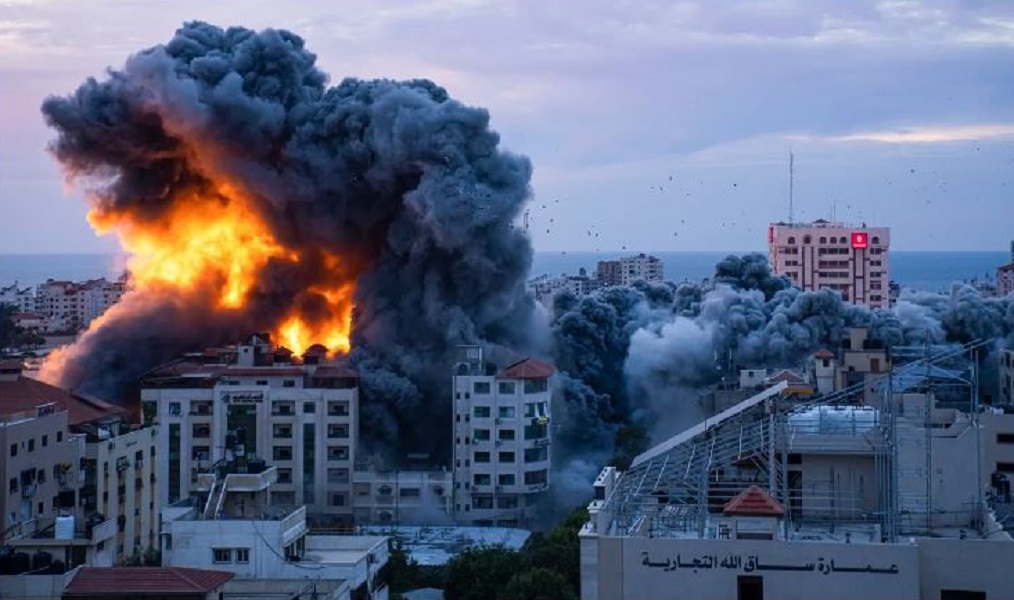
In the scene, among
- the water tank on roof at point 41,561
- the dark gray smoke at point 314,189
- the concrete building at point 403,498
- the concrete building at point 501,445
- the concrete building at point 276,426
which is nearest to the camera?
the water tank on roof at point 41,561

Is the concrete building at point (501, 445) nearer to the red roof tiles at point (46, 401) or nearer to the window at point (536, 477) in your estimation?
the window at point (536, 477)

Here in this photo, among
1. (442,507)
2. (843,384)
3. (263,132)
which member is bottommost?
(442,507)

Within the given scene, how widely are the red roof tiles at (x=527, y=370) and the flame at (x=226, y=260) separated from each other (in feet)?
36.8

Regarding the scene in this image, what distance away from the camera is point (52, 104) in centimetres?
5959

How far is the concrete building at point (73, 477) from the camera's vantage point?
1022 inches

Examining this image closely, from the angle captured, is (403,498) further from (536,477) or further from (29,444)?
(29,444)

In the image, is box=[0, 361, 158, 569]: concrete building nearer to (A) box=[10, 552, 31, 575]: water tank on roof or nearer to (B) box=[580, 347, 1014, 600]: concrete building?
(A) box=[10, 552, 31, 575]: water tank on roof

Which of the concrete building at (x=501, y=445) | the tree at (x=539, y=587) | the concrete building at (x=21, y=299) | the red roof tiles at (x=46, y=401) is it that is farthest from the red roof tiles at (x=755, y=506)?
the concrete building at (x=21, y=299)

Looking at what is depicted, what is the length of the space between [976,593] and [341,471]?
3337cm

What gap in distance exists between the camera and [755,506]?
18422mm

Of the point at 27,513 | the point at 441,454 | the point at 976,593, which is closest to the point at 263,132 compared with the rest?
the point at 441,454

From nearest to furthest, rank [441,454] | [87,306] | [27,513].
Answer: [27,513]
[441,454]
[87,306]

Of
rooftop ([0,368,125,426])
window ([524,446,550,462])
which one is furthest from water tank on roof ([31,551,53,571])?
window ([524,446,550,462])

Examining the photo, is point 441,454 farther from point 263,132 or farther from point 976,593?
point 976,593
